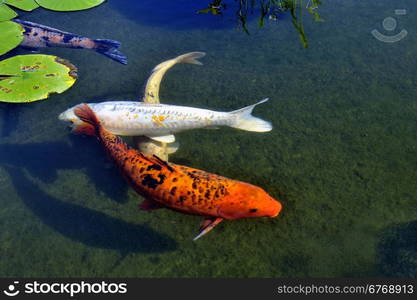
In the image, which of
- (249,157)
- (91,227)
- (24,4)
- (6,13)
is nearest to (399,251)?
(249,157)

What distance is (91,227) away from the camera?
432 centimetres

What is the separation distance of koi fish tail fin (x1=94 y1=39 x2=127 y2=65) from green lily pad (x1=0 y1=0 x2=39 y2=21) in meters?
2.20

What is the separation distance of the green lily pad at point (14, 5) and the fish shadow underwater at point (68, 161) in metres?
3.32

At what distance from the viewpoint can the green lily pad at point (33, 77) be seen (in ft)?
18.1

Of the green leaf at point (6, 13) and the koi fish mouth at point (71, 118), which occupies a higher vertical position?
the green leaf at point (6, 13)

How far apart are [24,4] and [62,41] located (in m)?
1.87

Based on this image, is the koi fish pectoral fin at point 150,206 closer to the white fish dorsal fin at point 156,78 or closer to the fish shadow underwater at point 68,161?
the fish shadow underwater at point 68,161

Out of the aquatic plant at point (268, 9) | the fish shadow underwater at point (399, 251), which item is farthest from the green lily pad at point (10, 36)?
the fish shadow underwater at point (399, 251)

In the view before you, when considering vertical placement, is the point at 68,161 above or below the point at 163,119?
below

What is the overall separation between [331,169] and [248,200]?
1.56 meters

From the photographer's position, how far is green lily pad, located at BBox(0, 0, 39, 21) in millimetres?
7164

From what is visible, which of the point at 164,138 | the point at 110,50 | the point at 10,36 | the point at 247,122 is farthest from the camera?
the point at 10,36

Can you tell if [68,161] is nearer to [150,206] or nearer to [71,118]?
[71,118]

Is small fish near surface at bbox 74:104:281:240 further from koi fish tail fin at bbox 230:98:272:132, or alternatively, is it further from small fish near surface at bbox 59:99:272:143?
koi fish tail fin at bbox 230:98:272:132
